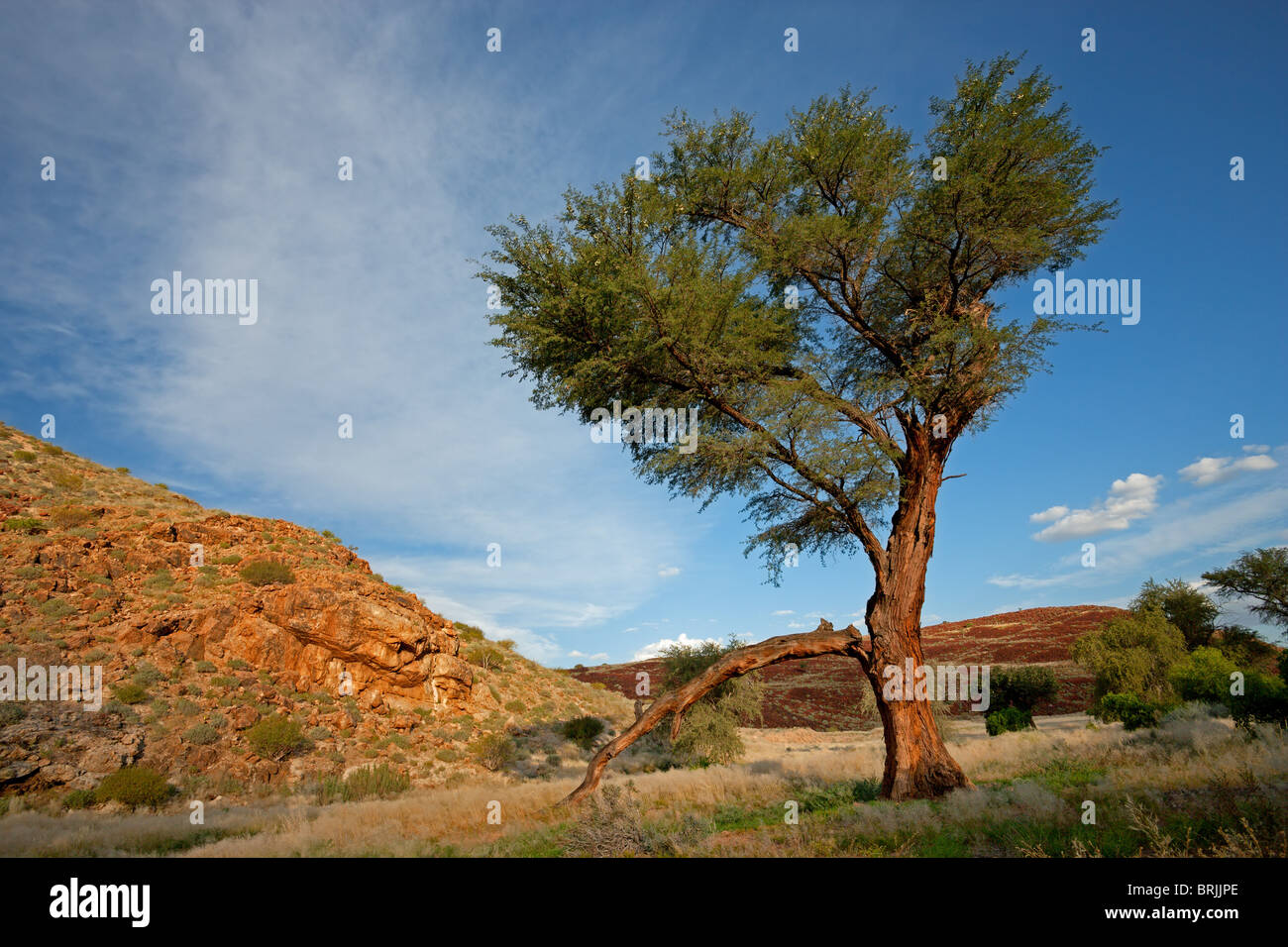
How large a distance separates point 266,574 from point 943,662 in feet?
177

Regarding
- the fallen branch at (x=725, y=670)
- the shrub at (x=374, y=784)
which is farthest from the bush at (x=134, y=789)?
the fallen branch at (x=725, y=670)

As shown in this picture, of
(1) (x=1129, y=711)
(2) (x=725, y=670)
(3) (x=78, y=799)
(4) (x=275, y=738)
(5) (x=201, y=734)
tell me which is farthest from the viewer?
(1) (x=1129, y=711)

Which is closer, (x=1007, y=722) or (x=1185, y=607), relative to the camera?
(x=1007, y=722)

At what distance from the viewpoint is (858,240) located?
13023 millimetres

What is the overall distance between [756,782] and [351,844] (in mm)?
9204

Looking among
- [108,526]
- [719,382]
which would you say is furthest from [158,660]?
[719,382]

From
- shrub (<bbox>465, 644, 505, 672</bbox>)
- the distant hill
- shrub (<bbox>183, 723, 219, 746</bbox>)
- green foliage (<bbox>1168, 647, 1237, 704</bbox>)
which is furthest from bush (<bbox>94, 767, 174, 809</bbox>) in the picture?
green foliage (<bbox>1168, 647, 1237, 704</bbox>)

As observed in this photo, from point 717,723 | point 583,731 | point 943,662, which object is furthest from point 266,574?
point 943,662

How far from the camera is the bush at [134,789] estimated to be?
17156mm

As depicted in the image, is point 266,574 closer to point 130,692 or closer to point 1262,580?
A: point 130,692

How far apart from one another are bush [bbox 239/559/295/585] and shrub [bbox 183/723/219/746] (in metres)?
9.27

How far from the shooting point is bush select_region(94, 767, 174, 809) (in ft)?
56.3

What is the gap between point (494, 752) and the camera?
1123 inches

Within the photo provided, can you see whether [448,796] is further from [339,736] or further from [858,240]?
[858,240]
